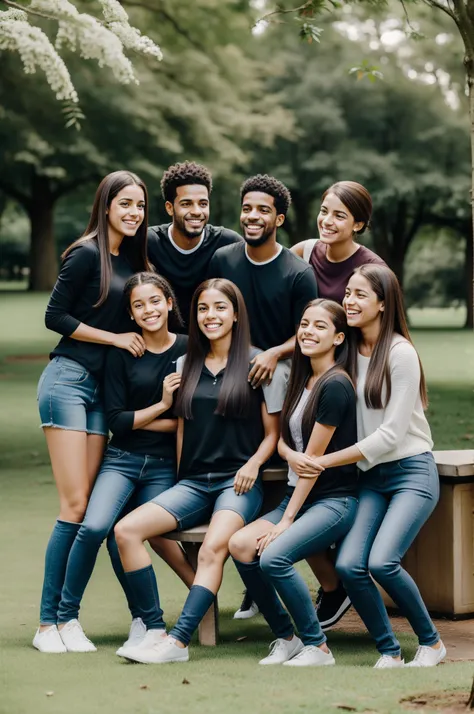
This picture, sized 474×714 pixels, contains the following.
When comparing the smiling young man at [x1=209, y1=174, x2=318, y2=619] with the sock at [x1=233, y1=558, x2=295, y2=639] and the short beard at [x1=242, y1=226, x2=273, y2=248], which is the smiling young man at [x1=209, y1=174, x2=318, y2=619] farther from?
the sock at [x1=233, y1=558, x2=295, y2=639]

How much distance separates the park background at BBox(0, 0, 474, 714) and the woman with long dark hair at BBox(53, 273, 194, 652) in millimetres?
453

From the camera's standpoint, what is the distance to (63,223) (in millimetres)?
57219

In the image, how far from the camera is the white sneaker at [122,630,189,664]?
5.14 m

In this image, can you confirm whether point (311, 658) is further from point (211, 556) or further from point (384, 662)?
point (211, 556)

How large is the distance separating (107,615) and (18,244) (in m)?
56.9

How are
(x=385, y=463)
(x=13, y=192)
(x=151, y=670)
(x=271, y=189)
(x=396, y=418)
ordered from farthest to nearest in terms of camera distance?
(x=13, y=192) < (x=271, y=189) < (x=385, y=463) < (x=396, y=418) < (x=151, y=670)


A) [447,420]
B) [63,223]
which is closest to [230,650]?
[447,420]

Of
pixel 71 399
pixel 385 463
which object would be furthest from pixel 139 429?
pixel 385 463

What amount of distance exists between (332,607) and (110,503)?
4.18 feet

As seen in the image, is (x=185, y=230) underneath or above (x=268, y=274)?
above

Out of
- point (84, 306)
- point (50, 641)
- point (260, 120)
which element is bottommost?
point (50, 641)

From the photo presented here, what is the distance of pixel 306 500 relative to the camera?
18.0 ft

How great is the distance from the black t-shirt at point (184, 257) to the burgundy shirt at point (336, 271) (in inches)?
18.3

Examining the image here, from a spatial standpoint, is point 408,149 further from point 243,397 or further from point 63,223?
point 243,397
